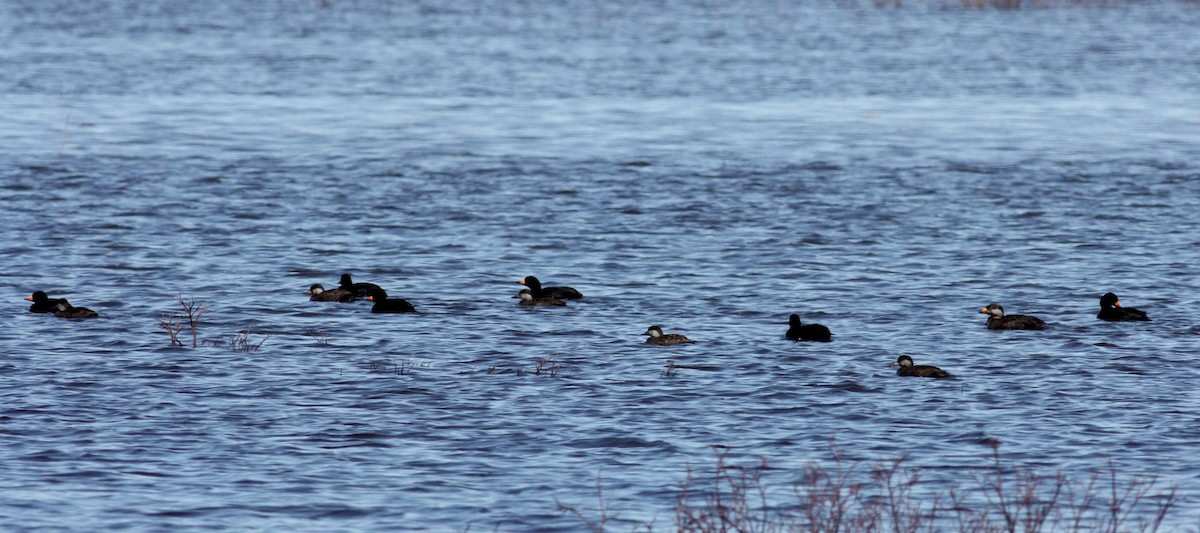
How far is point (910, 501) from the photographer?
13.1 metres

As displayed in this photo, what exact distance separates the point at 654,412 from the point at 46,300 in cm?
861

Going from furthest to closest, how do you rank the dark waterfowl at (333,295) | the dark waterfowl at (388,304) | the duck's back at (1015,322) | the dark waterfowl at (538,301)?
the dark waterfowl at (333,295) → the dark waterfowl at (538,301) → the dark waterfowl at (388,304) → the duck's back at (1015,322)

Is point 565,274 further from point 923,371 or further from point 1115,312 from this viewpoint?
→ point 923,371

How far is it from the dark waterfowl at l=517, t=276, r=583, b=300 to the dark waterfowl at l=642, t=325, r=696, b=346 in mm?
2675

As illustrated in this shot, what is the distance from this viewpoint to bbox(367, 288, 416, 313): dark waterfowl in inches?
840

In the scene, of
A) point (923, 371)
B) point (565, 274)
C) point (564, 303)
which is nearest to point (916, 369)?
point (923, 371)

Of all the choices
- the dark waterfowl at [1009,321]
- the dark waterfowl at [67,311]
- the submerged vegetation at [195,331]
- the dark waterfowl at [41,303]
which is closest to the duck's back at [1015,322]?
the dark waterfowl at [1009,321]

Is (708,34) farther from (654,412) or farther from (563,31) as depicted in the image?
(654,412)

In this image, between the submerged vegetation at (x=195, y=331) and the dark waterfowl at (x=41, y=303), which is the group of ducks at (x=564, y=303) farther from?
the submerged vegetation at (x=195, y=331)

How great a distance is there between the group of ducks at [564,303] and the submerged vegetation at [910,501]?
3937 millimetres

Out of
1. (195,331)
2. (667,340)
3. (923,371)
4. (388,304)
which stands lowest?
(923,371)

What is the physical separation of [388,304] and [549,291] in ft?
6.68

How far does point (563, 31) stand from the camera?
72.3m

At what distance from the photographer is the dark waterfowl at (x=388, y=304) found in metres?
21.3
